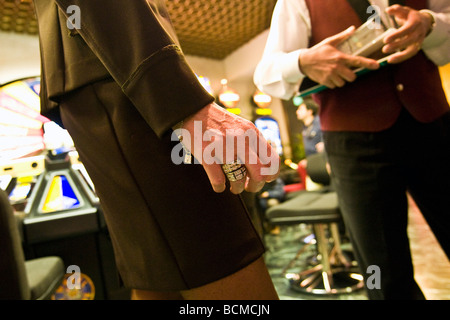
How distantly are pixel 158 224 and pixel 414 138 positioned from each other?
66 centimetres

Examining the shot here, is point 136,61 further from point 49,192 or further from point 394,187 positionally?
point 49,192

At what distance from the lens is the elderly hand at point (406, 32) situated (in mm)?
620

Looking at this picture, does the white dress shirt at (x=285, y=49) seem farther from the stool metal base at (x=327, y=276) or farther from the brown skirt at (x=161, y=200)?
the stool metal base at (x=327, y=276)

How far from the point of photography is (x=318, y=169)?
228 cm

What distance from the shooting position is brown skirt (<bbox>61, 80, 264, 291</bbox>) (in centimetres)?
50

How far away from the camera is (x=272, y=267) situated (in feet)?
7.89

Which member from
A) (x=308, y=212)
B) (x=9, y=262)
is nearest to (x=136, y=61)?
(x=9, y=262)

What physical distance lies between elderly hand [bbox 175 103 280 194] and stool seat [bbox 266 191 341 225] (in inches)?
53.6

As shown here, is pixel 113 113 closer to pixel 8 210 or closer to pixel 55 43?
pixel 55 43

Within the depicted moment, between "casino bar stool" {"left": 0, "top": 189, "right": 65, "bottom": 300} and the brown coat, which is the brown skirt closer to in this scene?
the brown coat

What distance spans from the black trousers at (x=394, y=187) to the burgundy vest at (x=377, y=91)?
2 centimetres

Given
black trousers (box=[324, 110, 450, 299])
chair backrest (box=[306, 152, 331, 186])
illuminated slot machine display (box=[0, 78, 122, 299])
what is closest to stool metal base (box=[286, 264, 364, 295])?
chair backrest (box=[306, 152, 331, 186])

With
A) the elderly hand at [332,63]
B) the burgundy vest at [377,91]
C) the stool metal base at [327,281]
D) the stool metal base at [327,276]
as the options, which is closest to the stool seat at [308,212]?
the stool metal base at [327,276]
